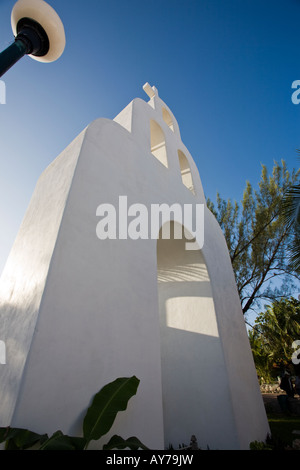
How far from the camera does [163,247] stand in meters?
6.57

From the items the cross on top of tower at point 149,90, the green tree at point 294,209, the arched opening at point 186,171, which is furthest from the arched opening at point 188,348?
the cross on top of tower at point 149,90

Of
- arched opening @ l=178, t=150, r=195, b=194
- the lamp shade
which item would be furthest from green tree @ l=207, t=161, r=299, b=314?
the lamp shade

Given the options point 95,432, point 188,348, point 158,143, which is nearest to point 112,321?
point 95,432

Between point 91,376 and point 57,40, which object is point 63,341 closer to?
point 91,376

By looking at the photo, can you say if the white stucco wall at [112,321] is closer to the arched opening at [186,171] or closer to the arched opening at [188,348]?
the arched opening at [188,348]

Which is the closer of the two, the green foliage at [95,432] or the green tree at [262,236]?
the green foliage at [95,432]

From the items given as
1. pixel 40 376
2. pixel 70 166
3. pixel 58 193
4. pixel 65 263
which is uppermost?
pixel 70 166

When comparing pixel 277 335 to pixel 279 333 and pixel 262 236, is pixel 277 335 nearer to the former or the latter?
pixel 279 333

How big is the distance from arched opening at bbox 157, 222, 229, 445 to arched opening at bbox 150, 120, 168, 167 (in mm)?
3125

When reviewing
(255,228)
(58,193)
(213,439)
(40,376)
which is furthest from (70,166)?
(255,228)

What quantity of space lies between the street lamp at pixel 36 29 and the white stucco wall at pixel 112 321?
47.8 inches

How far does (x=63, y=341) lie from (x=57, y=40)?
12.5 feet

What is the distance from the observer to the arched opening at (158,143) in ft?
25.1

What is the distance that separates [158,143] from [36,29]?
5.53 meters
